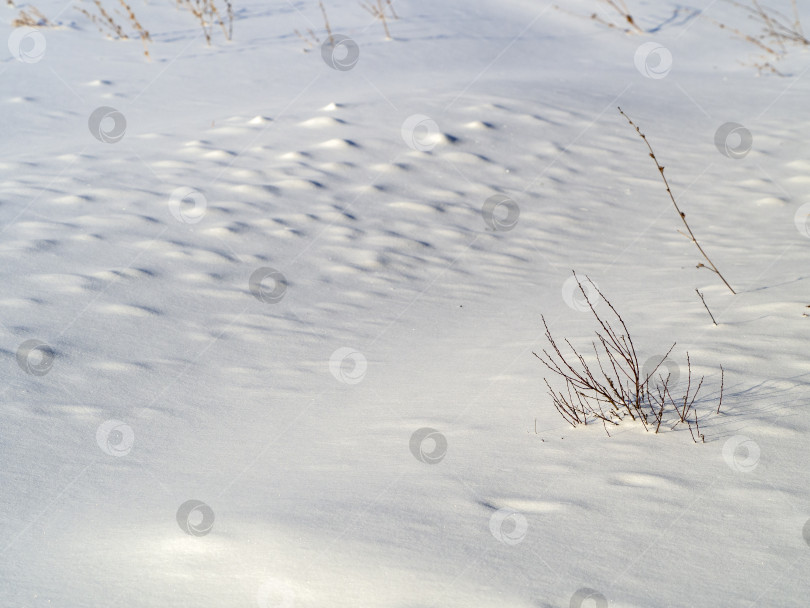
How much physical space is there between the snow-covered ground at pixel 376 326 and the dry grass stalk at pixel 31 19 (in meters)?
0.20

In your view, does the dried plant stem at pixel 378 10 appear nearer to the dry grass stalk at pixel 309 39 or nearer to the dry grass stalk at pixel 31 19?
the dry grass stalk at pixel 309 39

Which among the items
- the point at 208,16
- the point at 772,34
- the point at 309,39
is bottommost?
the point at 309,39

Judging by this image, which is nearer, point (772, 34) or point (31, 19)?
point (31, 19)

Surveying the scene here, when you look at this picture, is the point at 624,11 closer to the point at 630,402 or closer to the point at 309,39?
the point at 309,39

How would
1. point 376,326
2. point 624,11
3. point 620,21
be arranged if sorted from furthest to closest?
point 624,11
point 620,21
point 376,326

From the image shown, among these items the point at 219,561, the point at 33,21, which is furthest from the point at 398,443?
the point at 33,21

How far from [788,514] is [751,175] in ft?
15.0

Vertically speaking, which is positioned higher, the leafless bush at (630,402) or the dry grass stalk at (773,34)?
the dry grass stalk at (773,34)

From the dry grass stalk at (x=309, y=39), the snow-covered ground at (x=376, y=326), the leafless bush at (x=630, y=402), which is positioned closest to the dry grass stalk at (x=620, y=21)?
the snow-covered ground at (x=376, y=326)

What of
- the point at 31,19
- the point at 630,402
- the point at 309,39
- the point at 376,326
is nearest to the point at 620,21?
the point at 309,39

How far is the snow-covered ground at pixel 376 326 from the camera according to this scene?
1.93 meters

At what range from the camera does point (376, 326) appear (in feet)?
12.2

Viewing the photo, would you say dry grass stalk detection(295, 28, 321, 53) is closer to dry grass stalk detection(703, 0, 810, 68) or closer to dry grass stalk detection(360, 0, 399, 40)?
dry grass stalk detection(360, 0, 399, 40)

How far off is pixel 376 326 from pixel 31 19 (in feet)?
21.6
